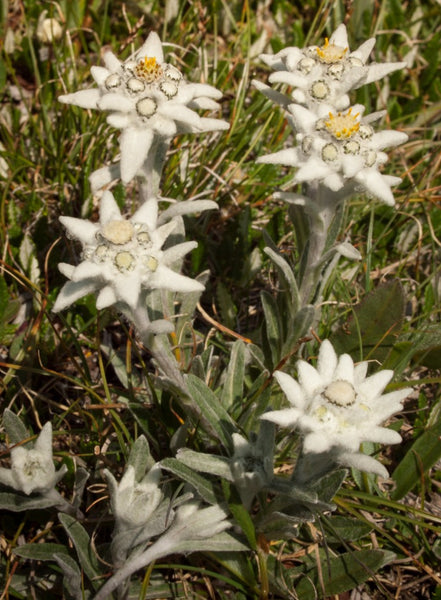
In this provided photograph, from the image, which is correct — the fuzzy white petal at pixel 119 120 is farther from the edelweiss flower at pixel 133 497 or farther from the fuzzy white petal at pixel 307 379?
the edelweiss flower at pixel 133 497

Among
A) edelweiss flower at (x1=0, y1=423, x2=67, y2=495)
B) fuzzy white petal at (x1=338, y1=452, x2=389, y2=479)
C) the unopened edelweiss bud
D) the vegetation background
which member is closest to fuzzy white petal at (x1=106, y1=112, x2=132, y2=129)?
the vegetation background

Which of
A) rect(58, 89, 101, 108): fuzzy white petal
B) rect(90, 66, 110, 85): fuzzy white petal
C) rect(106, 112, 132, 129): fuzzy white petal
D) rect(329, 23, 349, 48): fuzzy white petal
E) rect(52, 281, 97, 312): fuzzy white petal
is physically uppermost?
rect(329, 23, 349, 48): fuzzy white petal

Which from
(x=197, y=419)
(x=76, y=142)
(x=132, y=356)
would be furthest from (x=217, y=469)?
(x=76, y=142)

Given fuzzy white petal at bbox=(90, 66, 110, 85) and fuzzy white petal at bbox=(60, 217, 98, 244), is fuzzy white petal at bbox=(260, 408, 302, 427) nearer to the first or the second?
fuzzy white petal at bbox=(60, 217, 98, 244)

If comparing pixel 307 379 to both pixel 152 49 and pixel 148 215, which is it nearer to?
pixel 148 215

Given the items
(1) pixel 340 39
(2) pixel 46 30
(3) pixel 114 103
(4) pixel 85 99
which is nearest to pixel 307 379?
(3) pixel 114 103

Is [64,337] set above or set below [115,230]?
below

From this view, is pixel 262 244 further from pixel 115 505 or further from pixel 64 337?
pixel 115 505
